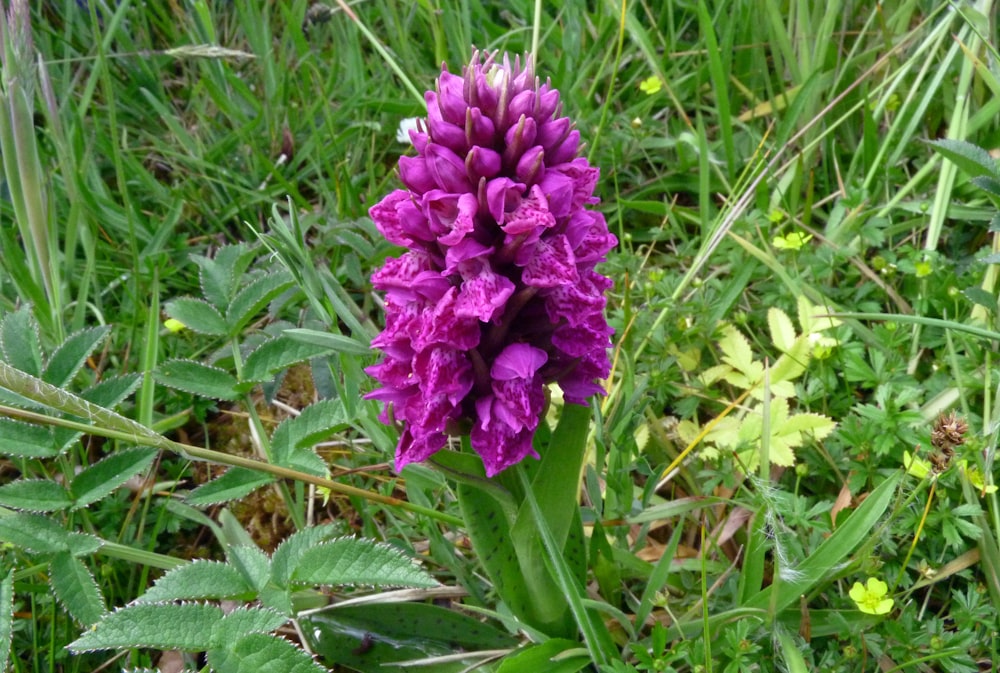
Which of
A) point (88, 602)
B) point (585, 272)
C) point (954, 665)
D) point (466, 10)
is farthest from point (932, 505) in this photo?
point (466, 10)

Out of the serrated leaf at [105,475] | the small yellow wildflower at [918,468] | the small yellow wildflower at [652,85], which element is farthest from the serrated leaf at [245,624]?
the small yellow wildflower at [652,85]

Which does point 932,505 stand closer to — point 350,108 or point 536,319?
point 536,319

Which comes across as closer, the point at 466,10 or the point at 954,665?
the point at 954,665

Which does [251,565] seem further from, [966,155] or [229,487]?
[966,155]

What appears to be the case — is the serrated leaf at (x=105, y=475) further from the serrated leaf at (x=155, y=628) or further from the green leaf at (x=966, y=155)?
the green leaf at (x=966, y=155)

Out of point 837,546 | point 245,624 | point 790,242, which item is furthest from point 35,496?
point 790,242

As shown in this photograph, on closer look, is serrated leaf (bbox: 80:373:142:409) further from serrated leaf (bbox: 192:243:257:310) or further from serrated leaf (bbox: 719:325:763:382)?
serrated leaf (bbox: 719:325:763:382)
